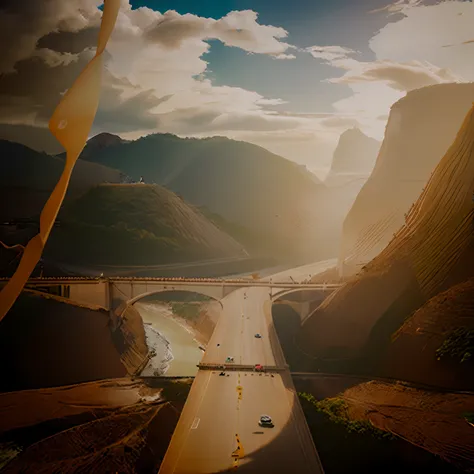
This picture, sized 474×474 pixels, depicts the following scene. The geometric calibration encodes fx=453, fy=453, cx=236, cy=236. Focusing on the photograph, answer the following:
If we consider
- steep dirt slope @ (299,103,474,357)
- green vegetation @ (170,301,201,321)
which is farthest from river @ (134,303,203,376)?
steep dirt slope @ (299,103,474,357)

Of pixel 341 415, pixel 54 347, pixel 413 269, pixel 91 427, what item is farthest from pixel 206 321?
pixel 341 415

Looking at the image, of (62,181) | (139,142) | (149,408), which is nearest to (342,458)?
(149,408)

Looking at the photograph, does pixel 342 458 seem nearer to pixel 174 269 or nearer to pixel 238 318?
pixel 238 318

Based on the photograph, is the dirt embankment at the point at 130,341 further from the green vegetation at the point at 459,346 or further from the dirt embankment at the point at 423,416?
the green vegetation at the point at 459,346

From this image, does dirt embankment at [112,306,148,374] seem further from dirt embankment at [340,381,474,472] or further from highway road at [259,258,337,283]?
highway road at [259,258,337,283]

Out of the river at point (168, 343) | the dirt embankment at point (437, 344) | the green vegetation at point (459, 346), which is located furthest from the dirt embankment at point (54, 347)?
the green vegetation at point (459, 346)
